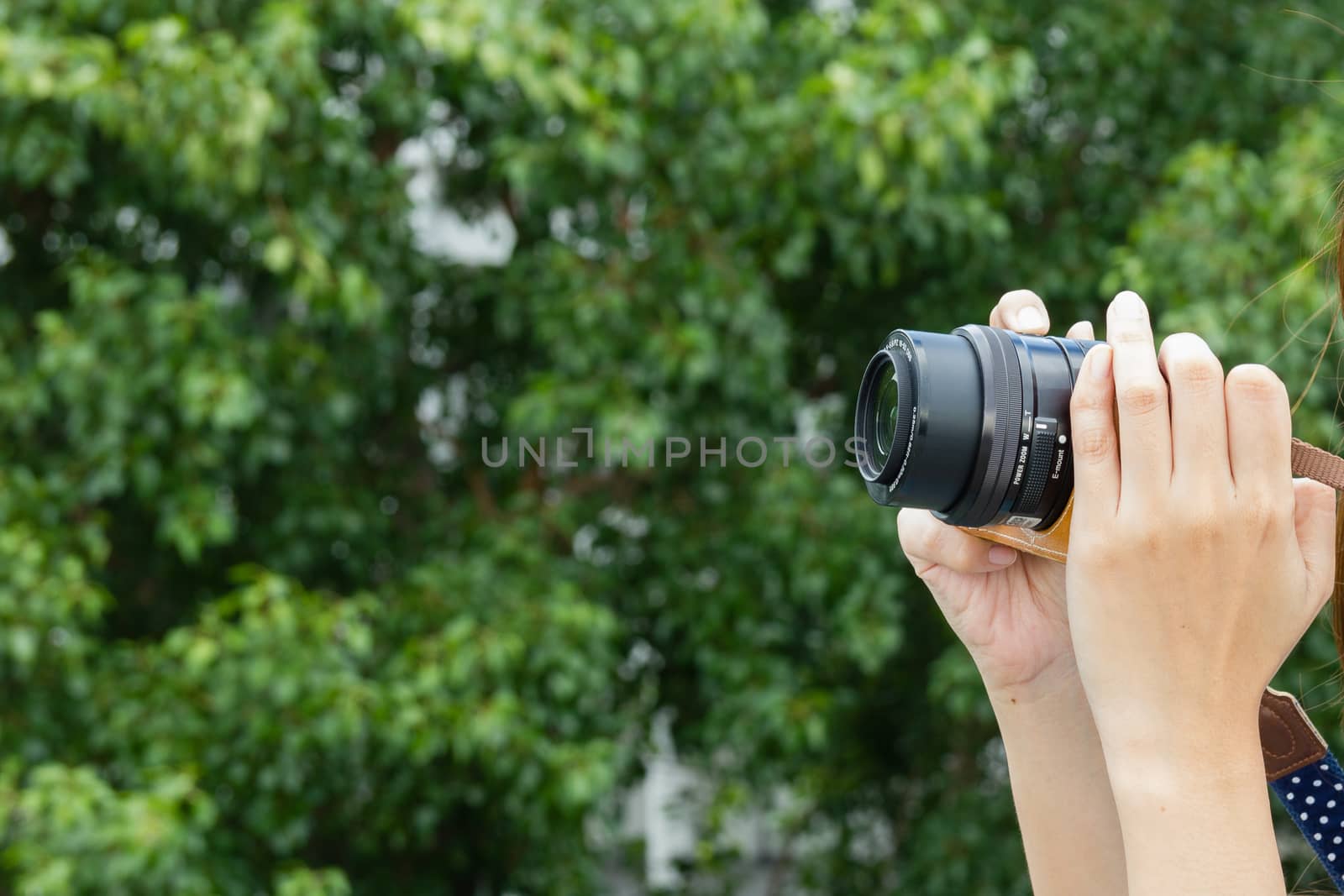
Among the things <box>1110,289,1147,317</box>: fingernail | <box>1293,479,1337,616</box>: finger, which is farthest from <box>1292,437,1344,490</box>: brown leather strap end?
<box>1110,289,1147,317</box>: fingernail

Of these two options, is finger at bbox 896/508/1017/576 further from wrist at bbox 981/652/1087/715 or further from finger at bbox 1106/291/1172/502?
finger at bbox 1106/291/1172/502

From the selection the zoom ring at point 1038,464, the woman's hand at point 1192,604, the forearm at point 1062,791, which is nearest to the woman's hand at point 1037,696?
the forearm at point 1062,791

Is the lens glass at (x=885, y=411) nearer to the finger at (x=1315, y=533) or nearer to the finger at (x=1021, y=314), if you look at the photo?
the finger at (x=1021, y=314)

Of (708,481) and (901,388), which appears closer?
(901,388)

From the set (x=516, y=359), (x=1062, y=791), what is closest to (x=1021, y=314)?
(x=1062, y=791)

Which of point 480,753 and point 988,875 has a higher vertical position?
point 480,753

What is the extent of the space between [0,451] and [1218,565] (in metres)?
2.33

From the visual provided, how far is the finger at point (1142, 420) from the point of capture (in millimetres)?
711

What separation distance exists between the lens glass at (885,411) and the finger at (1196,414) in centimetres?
22

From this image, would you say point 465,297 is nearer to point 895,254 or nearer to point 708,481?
point 708,481

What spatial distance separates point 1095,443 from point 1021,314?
0.79 ft

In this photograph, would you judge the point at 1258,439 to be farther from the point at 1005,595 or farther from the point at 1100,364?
the point at 1005,595

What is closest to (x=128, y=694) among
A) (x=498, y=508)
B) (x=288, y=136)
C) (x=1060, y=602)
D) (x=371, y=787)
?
(x=371, y=787)

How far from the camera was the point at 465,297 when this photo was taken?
3004 millimetres
